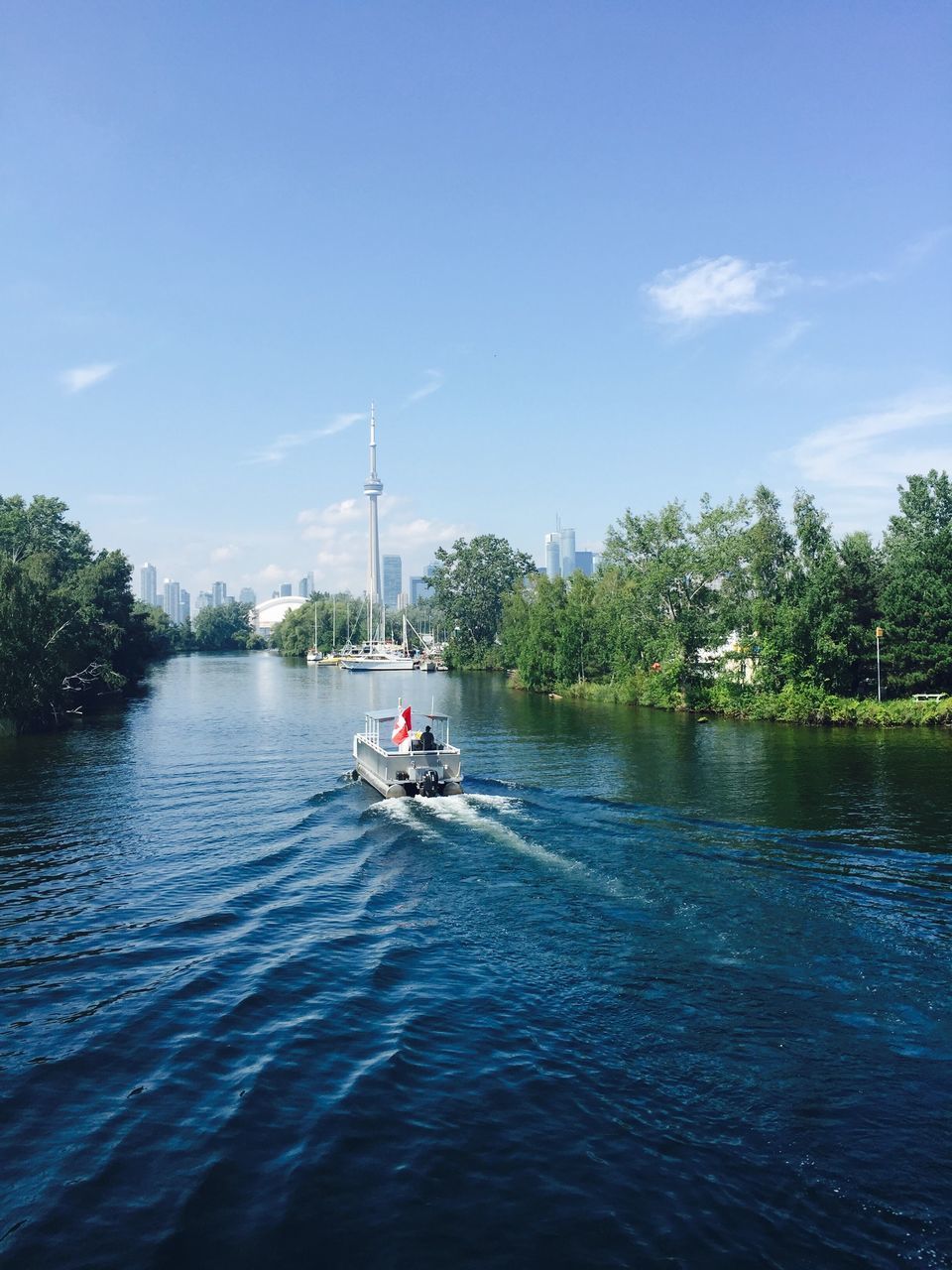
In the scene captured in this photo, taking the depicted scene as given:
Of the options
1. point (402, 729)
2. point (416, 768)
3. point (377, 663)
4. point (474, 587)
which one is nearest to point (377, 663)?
point (377, 663)

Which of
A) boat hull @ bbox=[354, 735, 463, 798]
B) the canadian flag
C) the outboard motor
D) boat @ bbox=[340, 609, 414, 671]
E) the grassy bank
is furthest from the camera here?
boat @ bbox=[340, 609, 414, 671]

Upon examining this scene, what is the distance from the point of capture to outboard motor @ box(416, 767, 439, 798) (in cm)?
3378

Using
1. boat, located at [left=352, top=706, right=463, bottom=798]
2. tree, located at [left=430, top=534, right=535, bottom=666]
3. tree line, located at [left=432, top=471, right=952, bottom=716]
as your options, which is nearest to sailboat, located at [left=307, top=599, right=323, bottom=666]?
tree, located at [left=430, top=534, right=535, bottom=666]

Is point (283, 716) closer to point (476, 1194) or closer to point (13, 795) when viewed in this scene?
point (13, 795)

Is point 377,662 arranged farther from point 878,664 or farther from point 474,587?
point 878,664

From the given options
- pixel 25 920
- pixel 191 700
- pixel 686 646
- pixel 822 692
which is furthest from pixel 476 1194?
pixel 191 700

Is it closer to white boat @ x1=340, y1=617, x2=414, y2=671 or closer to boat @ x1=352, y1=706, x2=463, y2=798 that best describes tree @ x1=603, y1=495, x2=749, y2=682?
boat @ x1=352, y1=706, x2=463, y2=798

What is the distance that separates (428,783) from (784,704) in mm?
40633

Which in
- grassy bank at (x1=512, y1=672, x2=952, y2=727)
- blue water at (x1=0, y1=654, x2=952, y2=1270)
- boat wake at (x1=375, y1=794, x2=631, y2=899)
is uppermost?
grassy bank at (x1=512, y1=672, x2=952, y2=727)

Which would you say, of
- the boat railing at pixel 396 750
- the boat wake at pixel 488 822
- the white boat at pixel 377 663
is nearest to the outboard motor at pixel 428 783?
the boat wake at pixel 488 822

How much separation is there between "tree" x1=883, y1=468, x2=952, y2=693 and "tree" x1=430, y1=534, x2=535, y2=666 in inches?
3520

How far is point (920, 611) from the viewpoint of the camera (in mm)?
61844

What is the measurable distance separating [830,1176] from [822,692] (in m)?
58.3

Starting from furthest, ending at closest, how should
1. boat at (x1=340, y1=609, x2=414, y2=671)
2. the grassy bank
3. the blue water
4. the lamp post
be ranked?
boat at (x1=340, y1=609, x2=414, y2=671) → the lamp post → the grassy bank → the blue water
